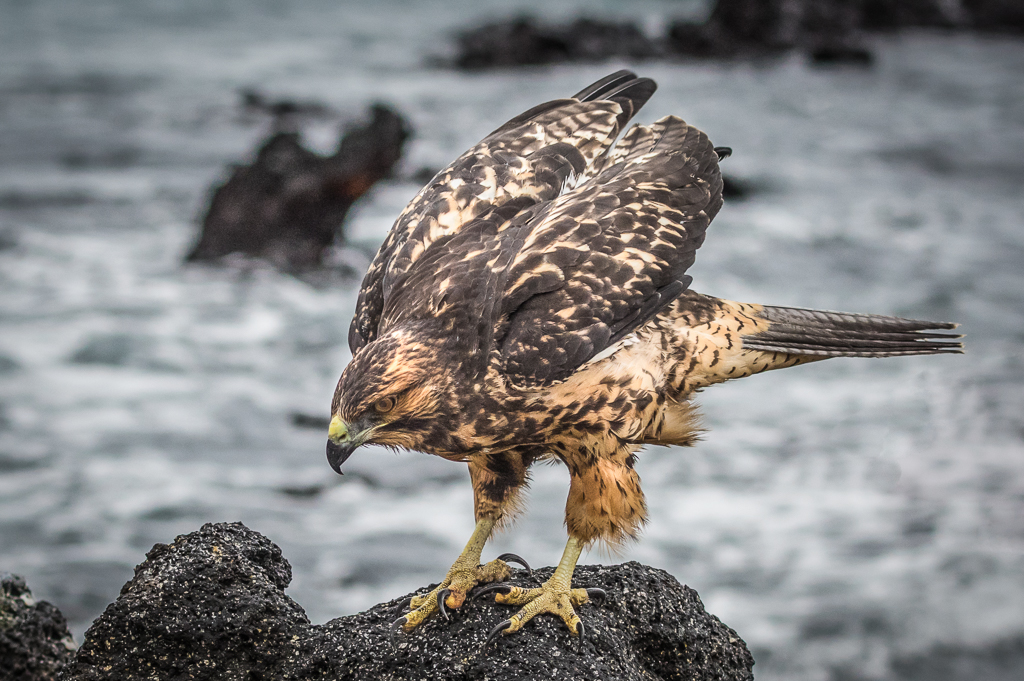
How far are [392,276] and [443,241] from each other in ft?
0.85

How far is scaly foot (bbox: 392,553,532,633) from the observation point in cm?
407

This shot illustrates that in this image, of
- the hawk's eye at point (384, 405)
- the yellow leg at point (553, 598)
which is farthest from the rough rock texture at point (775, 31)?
the hawk's eye at point (384, 405)

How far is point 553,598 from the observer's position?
405cm

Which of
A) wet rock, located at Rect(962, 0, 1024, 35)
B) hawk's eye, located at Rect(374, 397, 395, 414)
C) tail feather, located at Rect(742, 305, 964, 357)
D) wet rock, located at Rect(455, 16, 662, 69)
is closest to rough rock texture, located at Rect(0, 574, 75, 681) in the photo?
hawk's eye, located at Rect(374, 397, 395, 414)

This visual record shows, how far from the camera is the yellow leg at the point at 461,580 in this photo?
4.09 meters

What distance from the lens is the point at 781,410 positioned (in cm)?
1175

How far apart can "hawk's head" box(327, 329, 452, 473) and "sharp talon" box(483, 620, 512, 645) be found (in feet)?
2.57

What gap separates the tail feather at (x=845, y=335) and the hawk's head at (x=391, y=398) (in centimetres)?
159

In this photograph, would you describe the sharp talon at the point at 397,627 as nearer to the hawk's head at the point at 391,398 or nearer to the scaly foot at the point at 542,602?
the scaly foot at the point at 542,602

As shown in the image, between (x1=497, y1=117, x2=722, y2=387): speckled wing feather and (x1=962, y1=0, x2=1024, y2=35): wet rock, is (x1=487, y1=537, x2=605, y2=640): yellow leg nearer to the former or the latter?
(x1=497, y1=117, x2=722, y2=387): speckled wing feather

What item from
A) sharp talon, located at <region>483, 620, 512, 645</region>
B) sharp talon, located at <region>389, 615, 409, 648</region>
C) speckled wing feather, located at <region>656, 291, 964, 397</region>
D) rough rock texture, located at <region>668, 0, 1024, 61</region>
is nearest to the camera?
sharp talon, located at <region>483, 620, 512, 645</region>

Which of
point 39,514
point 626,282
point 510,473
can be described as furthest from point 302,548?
point 626,282

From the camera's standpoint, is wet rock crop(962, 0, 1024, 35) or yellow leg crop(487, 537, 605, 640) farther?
wet rock crop(962, 0, 1024, 35)

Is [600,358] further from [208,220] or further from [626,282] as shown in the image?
[208,220]
